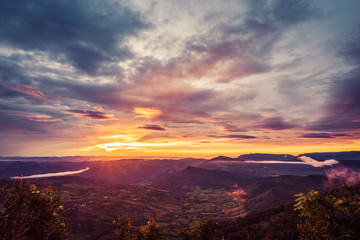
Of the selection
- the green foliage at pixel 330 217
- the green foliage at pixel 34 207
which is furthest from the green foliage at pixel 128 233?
the green foliage at pixel 330 217

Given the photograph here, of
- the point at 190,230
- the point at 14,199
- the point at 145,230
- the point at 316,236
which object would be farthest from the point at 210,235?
the point at 14,199

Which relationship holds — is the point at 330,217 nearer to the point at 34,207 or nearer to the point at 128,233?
the point at 34,207

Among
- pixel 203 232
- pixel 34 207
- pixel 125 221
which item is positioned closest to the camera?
pixel 34 207

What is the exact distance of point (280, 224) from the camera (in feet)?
588

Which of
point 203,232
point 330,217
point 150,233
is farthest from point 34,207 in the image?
point 330,217

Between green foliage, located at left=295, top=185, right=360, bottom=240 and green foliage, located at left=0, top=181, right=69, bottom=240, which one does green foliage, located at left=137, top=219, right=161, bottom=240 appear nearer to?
green foliage, located at left=0, top=181, right=69, bottom=240

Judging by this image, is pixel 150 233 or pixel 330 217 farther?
pixel 150 233

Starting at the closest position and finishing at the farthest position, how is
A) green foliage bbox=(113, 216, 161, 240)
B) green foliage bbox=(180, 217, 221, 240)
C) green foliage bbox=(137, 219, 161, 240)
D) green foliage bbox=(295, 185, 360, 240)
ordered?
green foliage bbox=(295, 185, 360, 240) < green foliage bbox=(180, 217, 221, 240) < green foliage bbox=(113, 216, 161, 240) < green foliage bbox=(137, 219, 161, 240)

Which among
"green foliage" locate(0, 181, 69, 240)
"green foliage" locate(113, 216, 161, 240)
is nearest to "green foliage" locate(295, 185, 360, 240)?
"green foliage" locate(0, 181, 69, 240)

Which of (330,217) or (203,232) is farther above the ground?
(330,217)

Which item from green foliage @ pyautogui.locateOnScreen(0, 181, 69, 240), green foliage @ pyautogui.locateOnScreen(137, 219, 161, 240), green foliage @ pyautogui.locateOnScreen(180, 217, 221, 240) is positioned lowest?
green foliage @ pyautogui.locateOnScreen(137, 219, 161, 240)

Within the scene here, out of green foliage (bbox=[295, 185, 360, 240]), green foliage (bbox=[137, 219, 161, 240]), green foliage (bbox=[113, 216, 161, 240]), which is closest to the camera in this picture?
green foliage (bbox=[295, 185, 360, 240])

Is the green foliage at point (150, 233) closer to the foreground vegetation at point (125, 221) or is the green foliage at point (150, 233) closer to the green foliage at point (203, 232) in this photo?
the foreground vegetation at point (125, 221)

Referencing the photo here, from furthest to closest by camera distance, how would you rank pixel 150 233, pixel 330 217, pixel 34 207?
1. pixel 150 233
2. pixel 34 207
3. pixel 330 217
